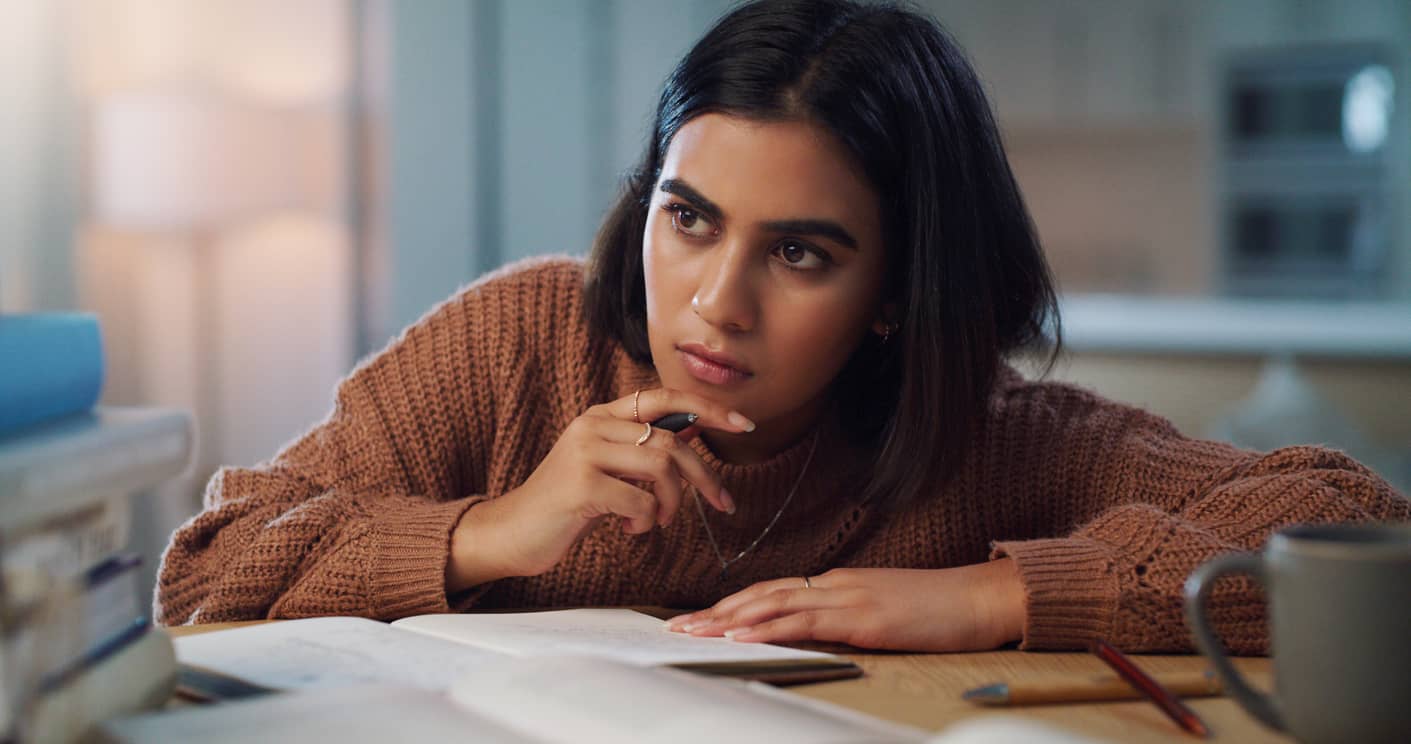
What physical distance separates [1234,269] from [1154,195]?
496 mm

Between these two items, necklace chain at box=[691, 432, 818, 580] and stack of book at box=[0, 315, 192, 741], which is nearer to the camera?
stack of book at box=[0, 315, 192, 741]

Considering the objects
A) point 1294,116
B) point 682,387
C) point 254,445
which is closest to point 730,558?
point 682,387

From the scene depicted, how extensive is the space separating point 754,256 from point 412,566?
36 centimetres

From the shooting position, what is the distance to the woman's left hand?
36.1 inches

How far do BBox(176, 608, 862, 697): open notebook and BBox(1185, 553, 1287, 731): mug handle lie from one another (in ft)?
0.74

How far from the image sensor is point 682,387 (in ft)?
3.57

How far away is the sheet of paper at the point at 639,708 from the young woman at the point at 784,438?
0.24m

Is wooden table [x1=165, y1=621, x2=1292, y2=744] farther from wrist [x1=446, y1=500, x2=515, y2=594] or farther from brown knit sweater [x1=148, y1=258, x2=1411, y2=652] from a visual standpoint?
wrist [x1=446, y1=500, x2=515, y2=594]

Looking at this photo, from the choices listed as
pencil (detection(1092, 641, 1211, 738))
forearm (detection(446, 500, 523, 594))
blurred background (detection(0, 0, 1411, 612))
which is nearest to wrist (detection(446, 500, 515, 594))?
forearm (detection(446, 500, 523, 594))

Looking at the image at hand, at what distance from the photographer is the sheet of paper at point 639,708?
58cm

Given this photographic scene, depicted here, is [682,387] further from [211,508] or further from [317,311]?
[317,311]

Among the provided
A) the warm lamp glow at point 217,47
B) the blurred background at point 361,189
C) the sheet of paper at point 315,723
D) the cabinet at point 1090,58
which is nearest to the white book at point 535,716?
the sheet of paper at point 315,723

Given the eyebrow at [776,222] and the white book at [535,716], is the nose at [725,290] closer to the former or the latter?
the eyebrow at [776,222]

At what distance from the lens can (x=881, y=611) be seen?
935 mm
